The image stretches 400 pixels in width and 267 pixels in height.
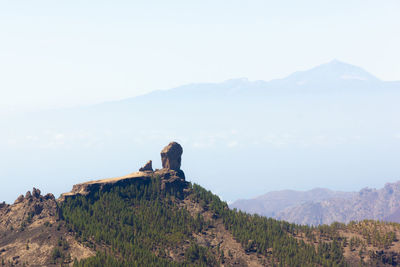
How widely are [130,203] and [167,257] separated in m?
38.3

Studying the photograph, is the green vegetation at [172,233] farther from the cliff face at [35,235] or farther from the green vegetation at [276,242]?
the cliff face at [35,235]

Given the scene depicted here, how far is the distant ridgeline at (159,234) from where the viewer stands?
5753 inches

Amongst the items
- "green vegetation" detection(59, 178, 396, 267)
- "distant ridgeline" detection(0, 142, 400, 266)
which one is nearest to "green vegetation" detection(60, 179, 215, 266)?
"green vegetation" detection(59, 178, 396, 267)

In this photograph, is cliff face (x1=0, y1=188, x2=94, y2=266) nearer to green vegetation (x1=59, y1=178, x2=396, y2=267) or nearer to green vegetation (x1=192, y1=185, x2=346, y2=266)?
green vegetation (x1=59, y1=178, x2=396, y2=267)

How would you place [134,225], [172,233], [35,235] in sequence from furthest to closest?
[172,233]
[134,225]
[35,235]

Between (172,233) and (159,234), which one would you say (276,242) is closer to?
(172,233)

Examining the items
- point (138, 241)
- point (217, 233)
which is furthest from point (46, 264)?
point (217, 233)

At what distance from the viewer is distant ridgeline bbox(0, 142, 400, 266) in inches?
5753

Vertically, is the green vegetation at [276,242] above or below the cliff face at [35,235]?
below

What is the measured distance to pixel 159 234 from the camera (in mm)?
162750

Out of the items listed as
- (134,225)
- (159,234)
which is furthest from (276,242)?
(134,225)

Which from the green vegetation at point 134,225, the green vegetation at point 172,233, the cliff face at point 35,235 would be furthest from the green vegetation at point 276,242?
the cliff face at point 35,235

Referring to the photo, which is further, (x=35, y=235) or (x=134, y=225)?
(x=134, y=225)

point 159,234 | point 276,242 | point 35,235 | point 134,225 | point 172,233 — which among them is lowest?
point 276,242
